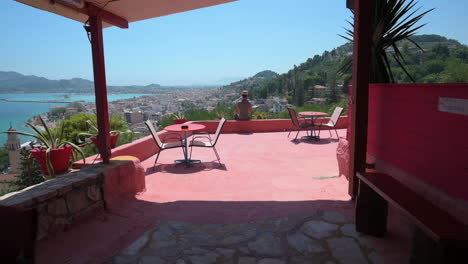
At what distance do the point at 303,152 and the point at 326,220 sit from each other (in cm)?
344

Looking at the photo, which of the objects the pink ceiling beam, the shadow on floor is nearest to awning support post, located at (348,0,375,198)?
the shadow on floor

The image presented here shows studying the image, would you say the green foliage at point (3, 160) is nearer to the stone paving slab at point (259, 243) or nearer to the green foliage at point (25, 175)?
the green foliage at point (25, 175)

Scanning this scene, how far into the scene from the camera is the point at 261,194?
11.8ft

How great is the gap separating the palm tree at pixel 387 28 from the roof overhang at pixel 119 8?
190cm

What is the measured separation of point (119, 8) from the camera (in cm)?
341

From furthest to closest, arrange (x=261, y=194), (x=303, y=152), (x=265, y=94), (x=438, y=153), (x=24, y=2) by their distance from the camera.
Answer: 1. (x=265, y=94)
2. (x=303, y=152)
3. (x=261, y=194)
4. (x=24, y=2)
5. (x=438, y=153)

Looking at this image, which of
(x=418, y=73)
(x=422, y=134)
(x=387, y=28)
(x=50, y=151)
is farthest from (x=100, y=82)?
(x=418, y=73)

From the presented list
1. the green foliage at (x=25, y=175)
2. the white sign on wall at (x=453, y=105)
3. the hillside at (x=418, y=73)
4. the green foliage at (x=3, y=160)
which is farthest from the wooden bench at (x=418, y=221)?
the green foliage at (x=3, y=160)

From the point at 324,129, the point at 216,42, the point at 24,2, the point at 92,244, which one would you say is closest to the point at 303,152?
the point at 324,129

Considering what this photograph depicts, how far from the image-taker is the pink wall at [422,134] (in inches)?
71.9

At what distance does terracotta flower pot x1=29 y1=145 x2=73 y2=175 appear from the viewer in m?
3.52

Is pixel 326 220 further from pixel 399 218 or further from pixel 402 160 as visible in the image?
pixel 402 160

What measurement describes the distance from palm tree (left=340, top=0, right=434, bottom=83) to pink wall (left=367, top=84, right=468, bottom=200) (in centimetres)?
51

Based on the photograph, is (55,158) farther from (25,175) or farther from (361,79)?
(361,79)
